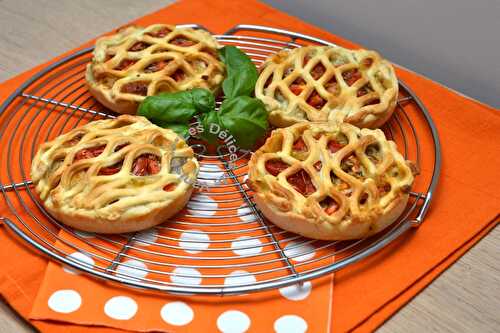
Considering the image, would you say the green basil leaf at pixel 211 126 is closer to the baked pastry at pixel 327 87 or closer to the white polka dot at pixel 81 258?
the baked pastry at pixel 327 87

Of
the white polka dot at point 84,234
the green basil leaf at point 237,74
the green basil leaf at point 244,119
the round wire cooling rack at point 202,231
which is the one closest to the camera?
the round wire cooling rack at point 202,231

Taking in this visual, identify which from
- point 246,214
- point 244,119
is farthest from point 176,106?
point 246,214

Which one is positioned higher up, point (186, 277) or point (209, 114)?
point (209, 114)

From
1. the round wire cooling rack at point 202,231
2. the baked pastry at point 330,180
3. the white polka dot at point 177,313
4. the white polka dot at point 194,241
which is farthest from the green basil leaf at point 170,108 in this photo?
the white polka dot at point 177,313

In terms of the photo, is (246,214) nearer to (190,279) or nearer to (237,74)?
(190,279)

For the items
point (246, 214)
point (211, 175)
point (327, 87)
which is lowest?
point (246, 214)

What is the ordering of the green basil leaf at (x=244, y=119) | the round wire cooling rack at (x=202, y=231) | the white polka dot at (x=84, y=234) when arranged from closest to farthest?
1. the round wire cooling rack at (x=202, y=231)
2. the white polka dot at (x=84, y=234)
3. the green basil leaf at (x=244, y=119)

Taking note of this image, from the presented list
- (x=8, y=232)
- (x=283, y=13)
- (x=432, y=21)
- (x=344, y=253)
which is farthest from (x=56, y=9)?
(x=344, y=253)

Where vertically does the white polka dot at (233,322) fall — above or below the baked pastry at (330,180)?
below
